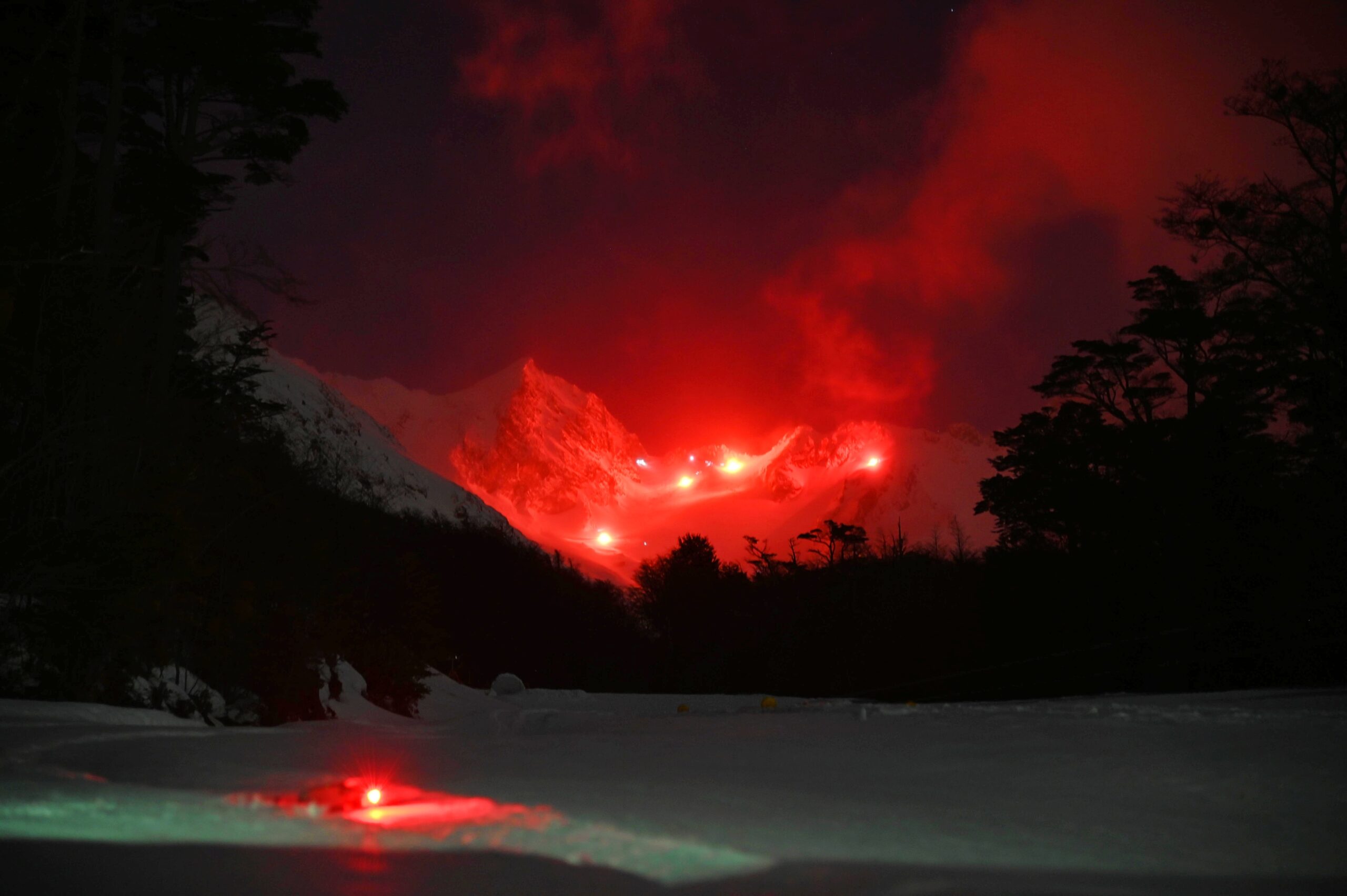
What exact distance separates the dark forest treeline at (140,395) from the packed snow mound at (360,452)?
31.7m

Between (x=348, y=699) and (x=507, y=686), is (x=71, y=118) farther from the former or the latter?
(x=507, y=686)

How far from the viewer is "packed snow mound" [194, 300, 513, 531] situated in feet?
246

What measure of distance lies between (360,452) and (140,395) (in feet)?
328

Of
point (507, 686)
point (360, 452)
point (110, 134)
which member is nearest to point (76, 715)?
point (110, 134)

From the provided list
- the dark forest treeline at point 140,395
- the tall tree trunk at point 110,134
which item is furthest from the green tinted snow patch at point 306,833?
the tall tree trunk at point 110,134

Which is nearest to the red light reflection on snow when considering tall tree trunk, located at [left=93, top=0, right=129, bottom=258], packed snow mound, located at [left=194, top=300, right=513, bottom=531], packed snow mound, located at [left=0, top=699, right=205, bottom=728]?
packed snow mound, located at [left=0, top=699, right=205, bottom=728]

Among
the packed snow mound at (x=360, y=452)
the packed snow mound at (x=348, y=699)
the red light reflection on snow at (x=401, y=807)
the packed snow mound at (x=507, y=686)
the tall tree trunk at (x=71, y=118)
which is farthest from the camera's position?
the packed snow mound at (x=360, y=452)

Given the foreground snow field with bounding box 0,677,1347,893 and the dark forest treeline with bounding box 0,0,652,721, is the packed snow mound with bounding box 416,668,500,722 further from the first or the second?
the foreground snow field with bounding box 0,677,1347,893

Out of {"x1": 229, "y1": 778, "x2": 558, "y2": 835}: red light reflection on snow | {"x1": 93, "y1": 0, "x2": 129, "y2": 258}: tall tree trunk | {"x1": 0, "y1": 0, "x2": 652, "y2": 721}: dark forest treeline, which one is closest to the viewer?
{"x1": 229, "y1": 778, "x2": 558, "y2": 835}: red light reflection on snow

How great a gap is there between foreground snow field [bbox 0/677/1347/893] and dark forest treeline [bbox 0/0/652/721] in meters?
3.17

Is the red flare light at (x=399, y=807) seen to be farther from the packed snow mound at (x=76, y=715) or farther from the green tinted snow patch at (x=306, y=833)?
the packed snow mound at (x=76, y=715)

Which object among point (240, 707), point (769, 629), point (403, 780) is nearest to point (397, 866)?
point (403, 780)

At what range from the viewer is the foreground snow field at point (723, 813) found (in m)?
2.21

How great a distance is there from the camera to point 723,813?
9.16 feet
